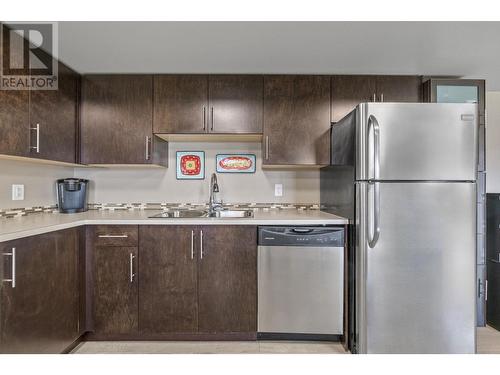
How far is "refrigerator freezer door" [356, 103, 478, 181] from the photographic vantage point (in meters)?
1.86

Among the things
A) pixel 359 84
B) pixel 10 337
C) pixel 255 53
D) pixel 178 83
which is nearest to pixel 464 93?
pixel 359 84

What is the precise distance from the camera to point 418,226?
1874 millimetres

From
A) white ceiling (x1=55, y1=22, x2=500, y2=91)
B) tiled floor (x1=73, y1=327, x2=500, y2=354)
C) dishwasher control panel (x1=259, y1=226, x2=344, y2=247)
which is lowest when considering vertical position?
tiled floor (x1=73, y1=327, x2=500, y2=354)

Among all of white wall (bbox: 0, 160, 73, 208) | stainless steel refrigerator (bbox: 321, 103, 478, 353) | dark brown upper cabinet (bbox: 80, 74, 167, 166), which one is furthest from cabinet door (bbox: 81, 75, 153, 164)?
stainless steel refrigerator (bbox: 321, 103, 478, 353)

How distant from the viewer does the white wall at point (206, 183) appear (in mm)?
2906

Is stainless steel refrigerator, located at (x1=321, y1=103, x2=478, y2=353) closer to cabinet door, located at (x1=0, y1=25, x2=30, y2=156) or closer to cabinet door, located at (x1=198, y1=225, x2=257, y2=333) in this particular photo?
cabinet door, located at (x1=198, y1=225, x2=257, y2=333)

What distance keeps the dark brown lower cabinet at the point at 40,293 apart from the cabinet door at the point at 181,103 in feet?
3.67

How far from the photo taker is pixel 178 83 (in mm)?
2553

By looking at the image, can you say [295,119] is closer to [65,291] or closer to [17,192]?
[65,291]

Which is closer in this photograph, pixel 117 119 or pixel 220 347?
pixel 220 347

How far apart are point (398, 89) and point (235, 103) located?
137cm

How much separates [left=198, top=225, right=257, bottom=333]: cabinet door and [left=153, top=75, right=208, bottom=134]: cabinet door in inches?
35.8

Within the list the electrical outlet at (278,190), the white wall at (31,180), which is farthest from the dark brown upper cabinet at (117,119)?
the electrical outlet at (278,190)

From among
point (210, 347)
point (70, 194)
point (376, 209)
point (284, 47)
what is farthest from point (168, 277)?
point (284, 47)
